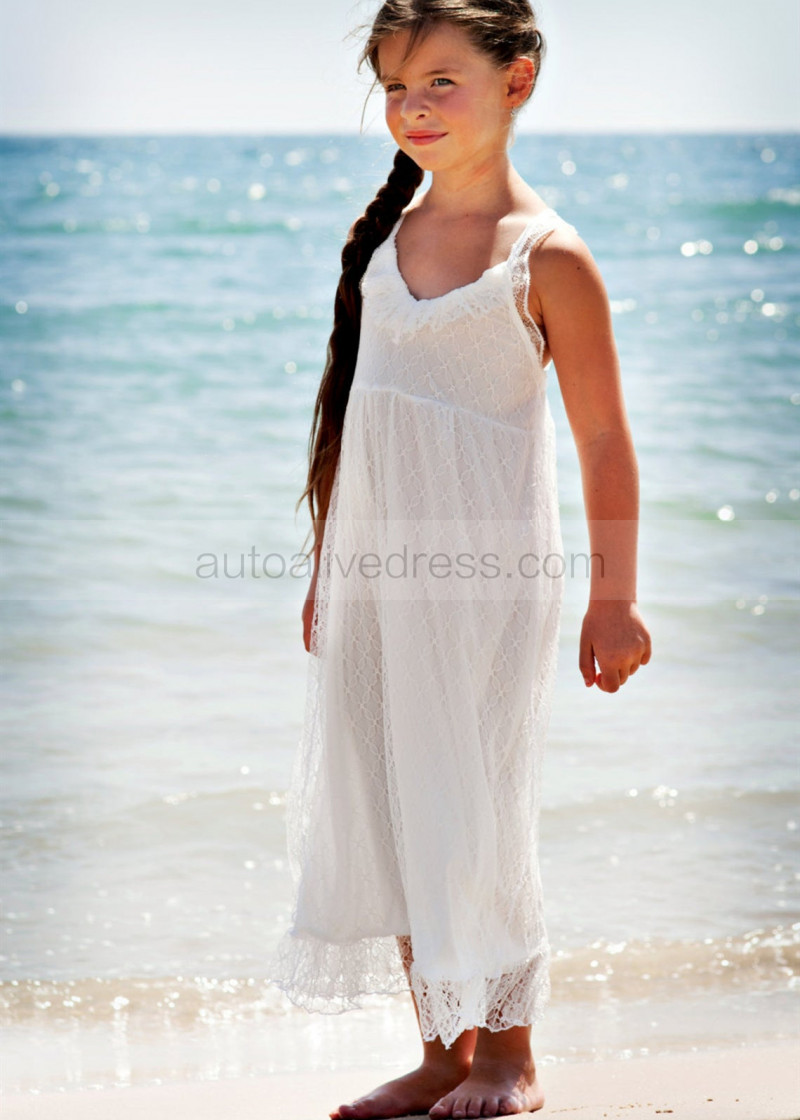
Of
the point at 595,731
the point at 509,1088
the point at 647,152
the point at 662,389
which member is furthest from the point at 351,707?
the point at 647,152

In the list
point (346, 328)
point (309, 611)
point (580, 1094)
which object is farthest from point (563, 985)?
point (346, 328)

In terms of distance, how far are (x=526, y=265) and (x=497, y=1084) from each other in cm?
118

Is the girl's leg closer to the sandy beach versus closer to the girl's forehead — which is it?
the sandy beach

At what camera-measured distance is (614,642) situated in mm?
1889

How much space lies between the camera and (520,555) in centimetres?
192

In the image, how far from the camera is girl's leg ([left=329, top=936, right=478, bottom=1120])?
6.63ft

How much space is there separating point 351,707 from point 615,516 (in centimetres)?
48

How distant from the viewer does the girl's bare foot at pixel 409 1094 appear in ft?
6.62

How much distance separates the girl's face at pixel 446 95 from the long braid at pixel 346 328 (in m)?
0.16

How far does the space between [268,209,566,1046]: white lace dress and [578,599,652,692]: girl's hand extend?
8cm

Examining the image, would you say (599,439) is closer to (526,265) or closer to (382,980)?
(526,265)

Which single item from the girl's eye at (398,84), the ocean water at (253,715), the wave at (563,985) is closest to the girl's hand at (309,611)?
the ocean water at (253,715)

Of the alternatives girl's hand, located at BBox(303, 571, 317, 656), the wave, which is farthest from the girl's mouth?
the wave

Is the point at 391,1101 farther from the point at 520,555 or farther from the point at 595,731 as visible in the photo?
the point at 595,731
